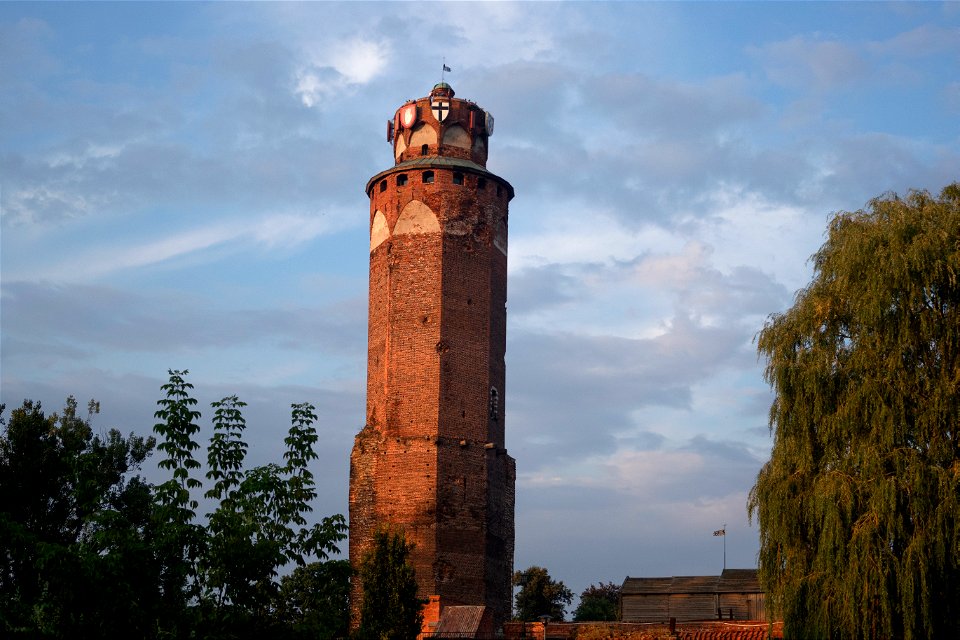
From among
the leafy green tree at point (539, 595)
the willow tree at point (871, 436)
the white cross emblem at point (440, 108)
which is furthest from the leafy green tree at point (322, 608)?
the leafy green tree at point (539, 595)

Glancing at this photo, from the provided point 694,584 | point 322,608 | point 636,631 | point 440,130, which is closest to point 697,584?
point 694,584

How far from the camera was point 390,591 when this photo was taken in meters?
32.6

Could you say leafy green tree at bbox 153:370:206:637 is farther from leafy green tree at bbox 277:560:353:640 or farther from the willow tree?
the willow tree

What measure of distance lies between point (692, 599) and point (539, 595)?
51.7 ft

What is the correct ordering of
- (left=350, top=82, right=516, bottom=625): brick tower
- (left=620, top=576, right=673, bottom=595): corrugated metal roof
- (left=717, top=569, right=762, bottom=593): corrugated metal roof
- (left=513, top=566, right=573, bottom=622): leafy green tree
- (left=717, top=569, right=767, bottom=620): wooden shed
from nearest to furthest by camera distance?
(left=350, top=82, right=516, bottom=625): brick tower, (left=717, top=569, right=767, bottom=620): wooden shed, (left=717, top=569, right=762, bottom=593): corrugated metal roof, (left=620, top=576, right=673, bottom=595): corrugated metal roof, (left=513, top=566, right=573, bottom=622): leafy green tree

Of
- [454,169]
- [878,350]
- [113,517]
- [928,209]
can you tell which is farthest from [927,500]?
[454,169]

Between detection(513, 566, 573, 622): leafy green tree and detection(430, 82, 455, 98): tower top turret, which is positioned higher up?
detection(430, 82, 455, 98): tower top turret

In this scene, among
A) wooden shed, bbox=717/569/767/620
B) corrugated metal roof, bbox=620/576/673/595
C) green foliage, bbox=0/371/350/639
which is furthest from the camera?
corrugated metal roof, bbox=620/576/673/595

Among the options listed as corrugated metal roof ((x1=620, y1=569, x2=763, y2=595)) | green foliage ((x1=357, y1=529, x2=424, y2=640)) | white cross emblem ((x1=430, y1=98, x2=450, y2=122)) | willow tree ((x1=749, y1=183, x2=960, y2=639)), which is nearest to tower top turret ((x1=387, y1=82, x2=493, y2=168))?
white cross emblem ((x1=430, y1=98, x2=450, y2=122))

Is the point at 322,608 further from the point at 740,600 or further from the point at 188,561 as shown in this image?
the point at 740,600

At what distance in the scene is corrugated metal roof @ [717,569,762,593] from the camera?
40.4m

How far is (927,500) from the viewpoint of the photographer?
20906 millimetres

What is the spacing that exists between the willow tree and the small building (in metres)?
17.9

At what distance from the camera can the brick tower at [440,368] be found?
37.7 meters
